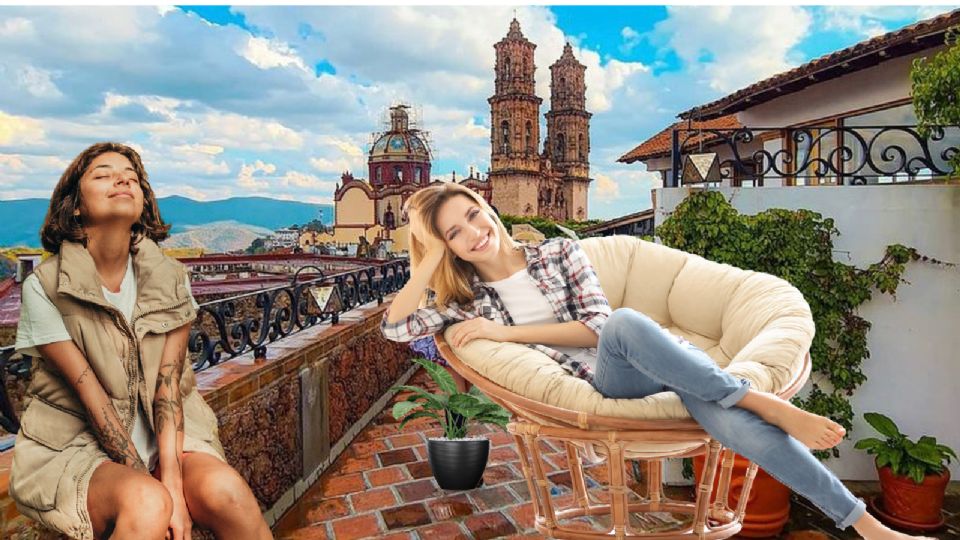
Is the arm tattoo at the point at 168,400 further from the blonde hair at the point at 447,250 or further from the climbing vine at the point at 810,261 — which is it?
the climbing vine at the point at 810,261

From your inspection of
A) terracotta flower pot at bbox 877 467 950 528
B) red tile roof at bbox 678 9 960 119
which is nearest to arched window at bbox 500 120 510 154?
red tile roof at bbox 678 9 960 119

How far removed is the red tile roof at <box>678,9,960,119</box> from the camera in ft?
15.9

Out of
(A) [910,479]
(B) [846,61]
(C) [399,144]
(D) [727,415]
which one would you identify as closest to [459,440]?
(D) [727,415]

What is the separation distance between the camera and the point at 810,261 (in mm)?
3793

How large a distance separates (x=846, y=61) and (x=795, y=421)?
5.03 meters

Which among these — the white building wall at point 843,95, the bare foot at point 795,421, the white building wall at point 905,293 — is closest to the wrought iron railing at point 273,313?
the bare foot at point 795,421

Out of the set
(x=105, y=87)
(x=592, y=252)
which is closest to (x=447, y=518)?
(x=592, y=252)

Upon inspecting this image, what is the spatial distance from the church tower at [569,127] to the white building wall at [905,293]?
45039 millimetres

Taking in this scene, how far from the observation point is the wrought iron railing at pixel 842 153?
4.03 meters

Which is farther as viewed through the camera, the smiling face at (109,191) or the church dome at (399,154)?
the church dome at (399,154)

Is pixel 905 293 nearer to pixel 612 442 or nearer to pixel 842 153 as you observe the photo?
pixel 842 153

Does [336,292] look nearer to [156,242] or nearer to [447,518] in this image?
[447,518]

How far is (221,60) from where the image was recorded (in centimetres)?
384

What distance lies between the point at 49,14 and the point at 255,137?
1.81m
